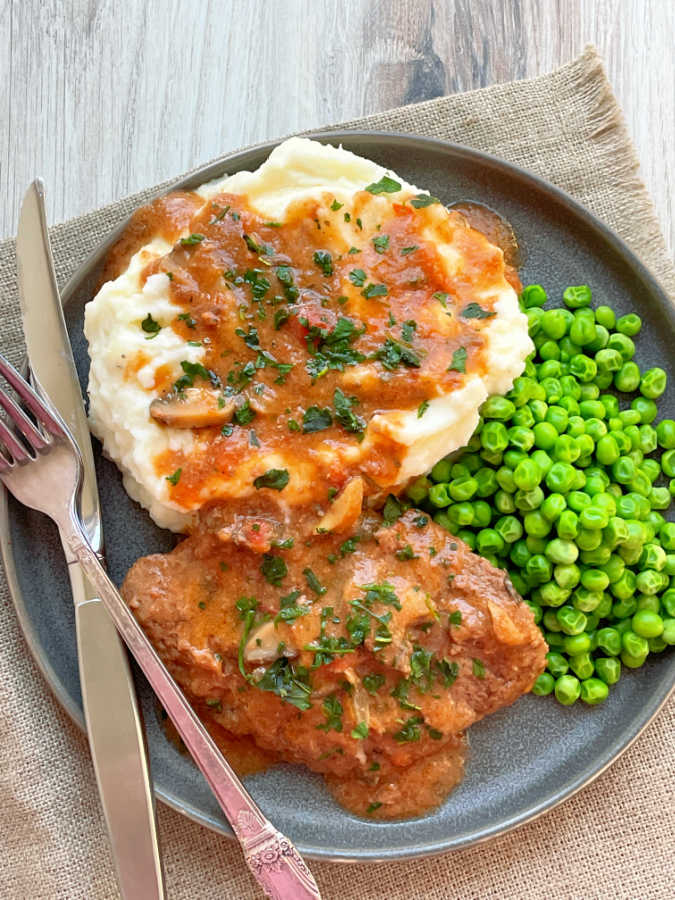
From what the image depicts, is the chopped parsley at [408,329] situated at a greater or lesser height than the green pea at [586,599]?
greater

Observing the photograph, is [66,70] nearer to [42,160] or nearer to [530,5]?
[42,160]

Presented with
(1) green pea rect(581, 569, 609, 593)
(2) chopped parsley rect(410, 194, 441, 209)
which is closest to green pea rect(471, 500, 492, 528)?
(1) green pea rect(581, 569, 609, 593)

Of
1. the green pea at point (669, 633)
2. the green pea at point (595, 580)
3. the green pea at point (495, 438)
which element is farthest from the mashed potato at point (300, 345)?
the green pea at point (669, 633)

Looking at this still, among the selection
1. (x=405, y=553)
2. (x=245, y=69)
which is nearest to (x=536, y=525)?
(x=405, y=553)

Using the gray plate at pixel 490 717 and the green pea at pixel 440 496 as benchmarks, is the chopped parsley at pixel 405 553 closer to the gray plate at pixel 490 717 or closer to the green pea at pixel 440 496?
the green pea at pixel 440 496

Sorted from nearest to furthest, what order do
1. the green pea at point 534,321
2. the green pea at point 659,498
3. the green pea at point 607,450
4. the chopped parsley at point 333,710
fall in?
the chopped parsley at point 333,710
the green pea at point 607,450
the green pea at point 659,498
the green pea at point 534,321

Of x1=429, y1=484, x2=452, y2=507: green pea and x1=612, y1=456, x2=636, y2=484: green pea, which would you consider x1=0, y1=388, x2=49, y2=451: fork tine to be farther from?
x1=612, y1=456, x2=636, y2=484: green pea
